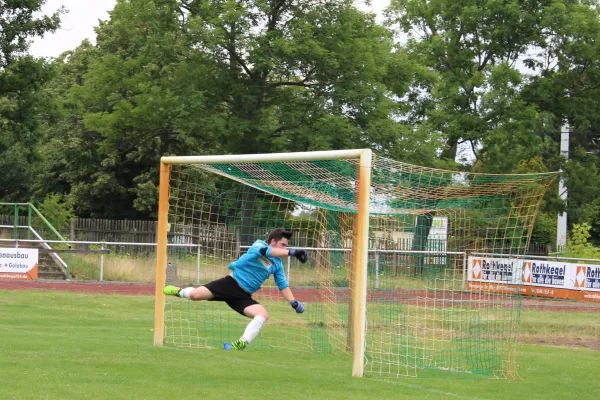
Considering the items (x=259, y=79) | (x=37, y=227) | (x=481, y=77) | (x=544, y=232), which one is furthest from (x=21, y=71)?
(x=544, y=232)

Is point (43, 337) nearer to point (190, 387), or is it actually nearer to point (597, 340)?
point (190, 387)

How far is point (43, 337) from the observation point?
14.7 meters

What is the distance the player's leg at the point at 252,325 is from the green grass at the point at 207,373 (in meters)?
0.44

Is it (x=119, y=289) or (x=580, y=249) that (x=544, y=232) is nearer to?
(x=580, y=249)

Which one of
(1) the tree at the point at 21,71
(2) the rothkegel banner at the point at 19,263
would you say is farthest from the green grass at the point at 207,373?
(1) the tree at the point at 21,71

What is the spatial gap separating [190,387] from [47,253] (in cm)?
2249

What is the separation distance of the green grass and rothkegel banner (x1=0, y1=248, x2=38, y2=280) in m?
11.7

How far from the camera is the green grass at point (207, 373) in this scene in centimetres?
984

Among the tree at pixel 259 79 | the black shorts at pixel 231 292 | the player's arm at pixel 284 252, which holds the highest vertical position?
the tree at pixel 259 79

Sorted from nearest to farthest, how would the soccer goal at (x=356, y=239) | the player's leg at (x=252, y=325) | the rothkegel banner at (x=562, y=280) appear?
1. the player's leg at (x=252, y=325)
2. the soccer goal at (x=356, y=239)
3. the rothkegel banner at (x=562, y=280)

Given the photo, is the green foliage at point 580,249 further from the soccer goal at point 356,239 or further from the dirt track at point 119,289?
the soccer goal at point 356,239

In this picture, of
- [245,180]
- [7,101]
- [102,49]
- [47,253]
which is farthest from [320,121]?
[102,49]

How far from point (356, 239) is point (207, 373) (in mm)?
2585

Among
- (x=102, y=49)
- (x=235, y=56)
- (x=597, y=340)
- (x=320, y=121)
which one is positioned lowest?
(x=597, y=340)
